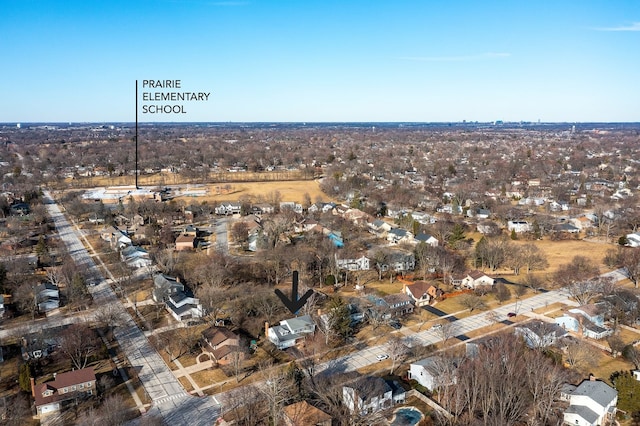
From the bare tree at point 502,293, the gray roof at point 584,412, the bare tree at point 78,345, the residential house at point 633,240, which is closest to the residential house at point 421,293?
the bare tree at point 502,293

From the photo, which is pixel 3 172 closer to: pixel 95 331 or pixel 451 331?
pixel 95 331

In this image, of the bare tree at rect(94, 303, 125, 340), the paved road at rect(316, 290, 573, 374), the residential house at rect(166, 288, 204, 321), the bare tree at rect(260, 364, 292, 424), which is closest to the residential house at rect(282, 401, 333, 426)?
the bare tree at rect(260, 364, 292, 424)

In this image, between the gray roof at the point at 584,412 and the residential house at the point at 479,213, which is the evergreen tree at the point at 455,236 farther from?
the gray roof at the point at 584,412

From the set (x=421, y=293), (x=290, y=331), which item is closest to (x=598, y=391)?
(x=421, y=293)

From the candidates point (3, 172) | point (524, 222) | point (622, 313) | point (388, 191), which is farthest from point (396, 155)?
point (622, 313)

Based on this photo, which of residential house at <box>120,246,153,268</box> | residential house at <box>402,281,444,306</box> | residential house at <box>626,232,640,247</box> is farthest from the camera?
residential house at <box>626,232,640,247</box>

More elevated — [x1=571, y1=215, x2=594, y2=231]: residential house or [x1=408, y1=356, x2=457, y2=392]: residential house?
[x1=571, y1=215, x2=594, y2=231]: residential house

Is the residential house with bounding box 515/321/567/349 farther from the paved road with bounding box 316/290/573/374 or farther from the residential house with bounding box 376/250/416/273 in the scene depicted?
the residential house with bounding box 376/250/416/273
